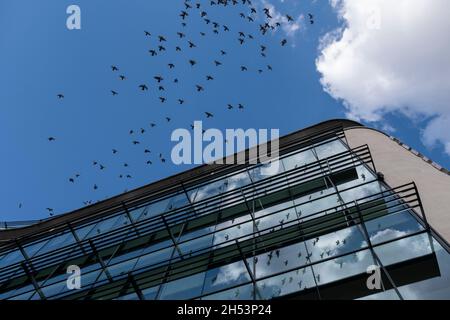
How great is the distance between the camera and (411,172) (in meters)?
13.1

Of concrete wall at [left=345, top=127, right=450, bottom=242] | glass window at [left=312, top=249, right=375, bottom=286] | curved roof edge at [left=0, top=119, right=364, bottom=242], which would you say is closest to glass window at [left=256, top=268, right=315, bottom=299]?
glass window at [left=312, top=249, right=375, bottom=286]

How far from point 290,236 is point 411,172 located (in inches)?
170

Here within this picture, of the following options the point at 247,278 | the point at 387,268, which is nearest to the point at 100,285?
the point at 247,278

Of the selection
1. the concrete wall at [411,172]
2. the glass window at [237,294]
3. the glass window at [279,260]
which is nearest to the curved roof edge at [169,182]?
the concrete wall at [411,172]

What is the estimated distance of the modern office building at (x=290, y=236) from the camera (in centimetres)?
938

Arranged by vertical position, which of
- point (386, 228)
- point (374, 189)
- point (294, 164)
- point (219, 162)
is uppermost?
point (219, 162)

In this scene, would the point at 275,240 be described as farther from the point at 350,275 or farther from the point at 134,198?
the point at 134,198

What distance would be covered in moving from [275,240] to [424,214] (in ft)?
12.4

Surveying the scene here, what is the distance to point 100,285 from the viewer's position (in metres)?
12.7

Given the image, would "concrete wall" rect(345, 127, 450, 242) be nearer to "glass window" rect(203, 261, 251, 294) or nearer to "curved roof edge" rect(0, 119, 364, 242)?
"curved roof edge" rect(0, 119, 364, 242)

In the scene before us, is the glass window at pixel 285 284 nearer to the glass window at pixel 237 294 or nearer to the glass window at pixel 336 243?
the glass window at pixel 237 294

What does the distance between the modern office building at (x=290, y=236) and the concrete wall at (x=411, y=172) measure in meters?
0.04

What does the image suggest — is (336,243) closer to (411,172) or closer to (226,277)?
(226,277)
